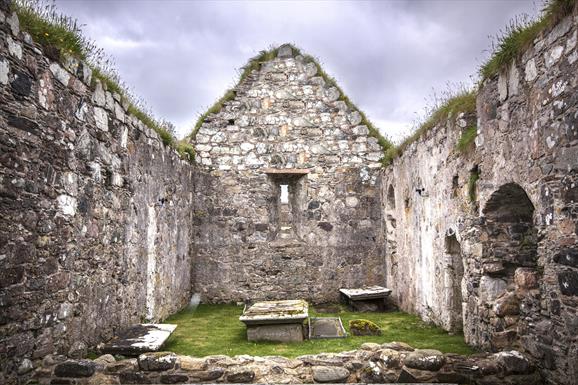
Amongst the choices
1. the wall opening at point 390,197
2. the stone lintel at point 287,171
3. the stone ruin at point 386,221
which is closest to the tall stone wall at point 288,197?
the stone lintel at point 287,171

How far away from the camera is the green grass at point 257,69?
1170 centimetres

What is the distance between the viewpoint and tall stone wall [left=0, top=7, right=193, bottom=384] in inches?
165

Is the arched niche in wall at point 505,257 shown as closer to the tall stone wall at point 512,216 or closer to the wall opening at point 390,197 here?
the tall stone wall at point 512,216

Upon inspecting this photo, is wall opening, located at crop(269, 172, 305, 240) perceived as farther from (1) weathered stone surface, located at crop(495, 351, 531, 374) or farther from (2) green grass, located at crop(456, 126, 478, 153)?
(1) weathered stone surface, located at crop(495, 351, 531, 374)

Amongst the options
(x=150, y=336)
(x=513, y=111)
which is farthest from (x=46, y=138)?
(x=513, y=111)

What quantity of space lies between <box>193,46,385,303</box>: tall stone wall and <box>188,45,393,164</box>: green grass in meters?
0.15

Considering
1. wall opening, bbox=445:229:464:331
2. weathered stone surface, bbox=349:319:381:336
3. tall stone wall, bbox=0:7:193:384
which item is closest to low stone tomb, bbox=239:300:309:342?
weathered stone surface, bbox=349:319:381:336

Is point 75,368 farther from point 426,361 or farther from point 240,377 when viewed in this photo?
point 426,361

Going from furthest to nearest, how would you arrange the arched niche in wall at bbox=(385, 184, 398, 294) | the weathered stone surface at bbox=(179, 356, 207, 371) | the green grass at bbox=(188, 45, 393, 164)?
the green grass at bbox=(188, 45, 393, 164), the arched niche in wall at bbox=(385, 184, 398, 294), the weathered stone surface at bbox=(179, 356, 207, 371)

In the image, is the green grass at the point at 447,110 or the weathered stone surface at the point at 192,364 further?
the green grass at the point at 447,110

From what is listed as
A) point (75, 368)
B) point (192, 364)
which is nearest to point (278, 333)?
point (192, 364)

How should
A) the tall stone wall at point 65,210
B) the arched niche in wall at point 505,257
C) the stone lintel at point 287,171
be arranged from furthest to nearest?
the stone lintel at point 287,171, the arched niche in wall at point 505,257, the tall stone wall at point 65,210

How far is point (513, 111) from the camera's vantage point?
208 inches

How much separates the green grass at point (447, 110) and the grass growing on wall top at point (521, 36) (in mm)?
831
